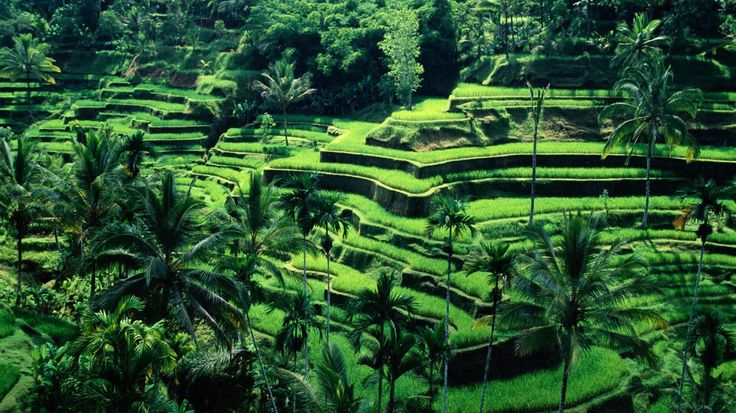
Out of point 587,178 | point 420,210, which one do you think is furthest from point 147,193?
point 587,178

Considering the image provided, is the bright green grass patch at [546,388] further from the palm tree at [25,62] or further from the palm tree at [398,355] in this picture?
the palm tree at [25,62]

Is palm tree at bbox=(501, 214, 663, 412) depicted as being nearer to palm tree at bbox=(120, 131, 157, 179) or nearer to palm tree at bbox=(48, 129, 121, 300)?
palm tree at bbox=(48, 129, 121, 300)

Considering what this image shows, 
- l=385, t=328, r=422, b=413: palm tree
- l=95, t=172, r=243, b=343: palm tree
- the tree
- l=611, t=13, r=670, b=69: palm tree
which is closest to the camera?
l=95, t=172, r=243, b=343: palm tree

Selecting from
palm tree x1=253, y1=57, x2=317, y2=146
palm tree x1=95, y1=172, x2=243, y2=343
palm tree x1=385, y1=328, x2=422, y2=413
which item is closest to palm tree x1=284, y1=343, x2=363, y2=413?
palm tree x1=385, y1=328, x2=422, y2=413

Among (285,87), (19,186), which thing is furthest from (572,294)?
(285,87)

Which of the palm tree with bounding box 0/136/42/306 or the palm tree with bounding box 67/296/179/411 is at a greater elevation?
the palm tree with bounding box 0/136/42/306

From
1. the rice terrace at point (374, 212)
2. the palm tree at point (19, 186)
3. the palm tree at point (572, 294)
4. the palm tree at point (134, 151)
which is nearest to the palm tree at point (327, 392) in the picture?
the rice terrace at point (374, 212)
